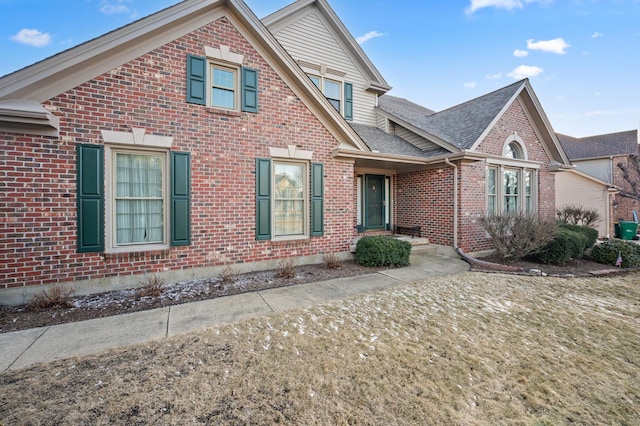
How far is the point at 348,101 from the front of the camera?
10695 millimetres

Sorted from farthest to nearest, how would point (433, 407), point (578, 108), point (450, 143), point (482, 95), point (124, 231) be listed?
point (578, 108)
point (482, 95)
point (450, 143)
point (124, 231)
point (433, 407)

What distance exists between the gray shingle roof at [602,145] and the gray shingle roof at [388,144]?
68.3 ft

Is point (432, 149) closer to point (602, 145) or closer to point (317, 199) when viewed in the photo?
point (317, 199)

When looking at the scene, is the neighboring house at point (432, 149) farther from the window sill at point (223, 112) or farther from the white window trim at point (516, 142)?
the window sill at point (223, 112)

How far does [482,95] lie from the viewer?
1112cm

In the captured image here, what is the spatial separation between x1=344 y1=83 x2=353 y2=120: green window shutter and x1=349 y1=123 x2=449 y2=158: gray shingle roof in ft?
1.49

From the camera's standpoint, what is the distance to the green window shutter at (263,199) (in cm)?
640

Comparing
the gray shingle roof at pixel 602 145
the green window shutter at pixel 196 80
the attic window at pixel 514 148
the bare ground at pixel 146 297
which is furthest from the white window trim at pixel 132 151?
the gray shingle roof at pixel 602 145

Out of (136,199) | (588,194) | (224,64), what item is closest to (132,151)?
(136,199)

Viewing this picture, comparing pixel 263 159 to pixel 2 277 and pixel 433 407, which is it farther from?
pixel 433 407

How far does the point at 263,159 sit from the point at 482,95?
33.0 ft

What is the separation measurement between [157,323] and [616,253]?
12.0 m

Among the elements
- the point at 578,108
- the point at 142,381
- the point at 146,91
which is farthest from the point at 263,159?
the point at 578,108

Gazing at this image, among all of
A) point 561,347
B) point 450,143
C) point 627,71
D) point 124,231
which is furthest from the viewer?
point 627,71
